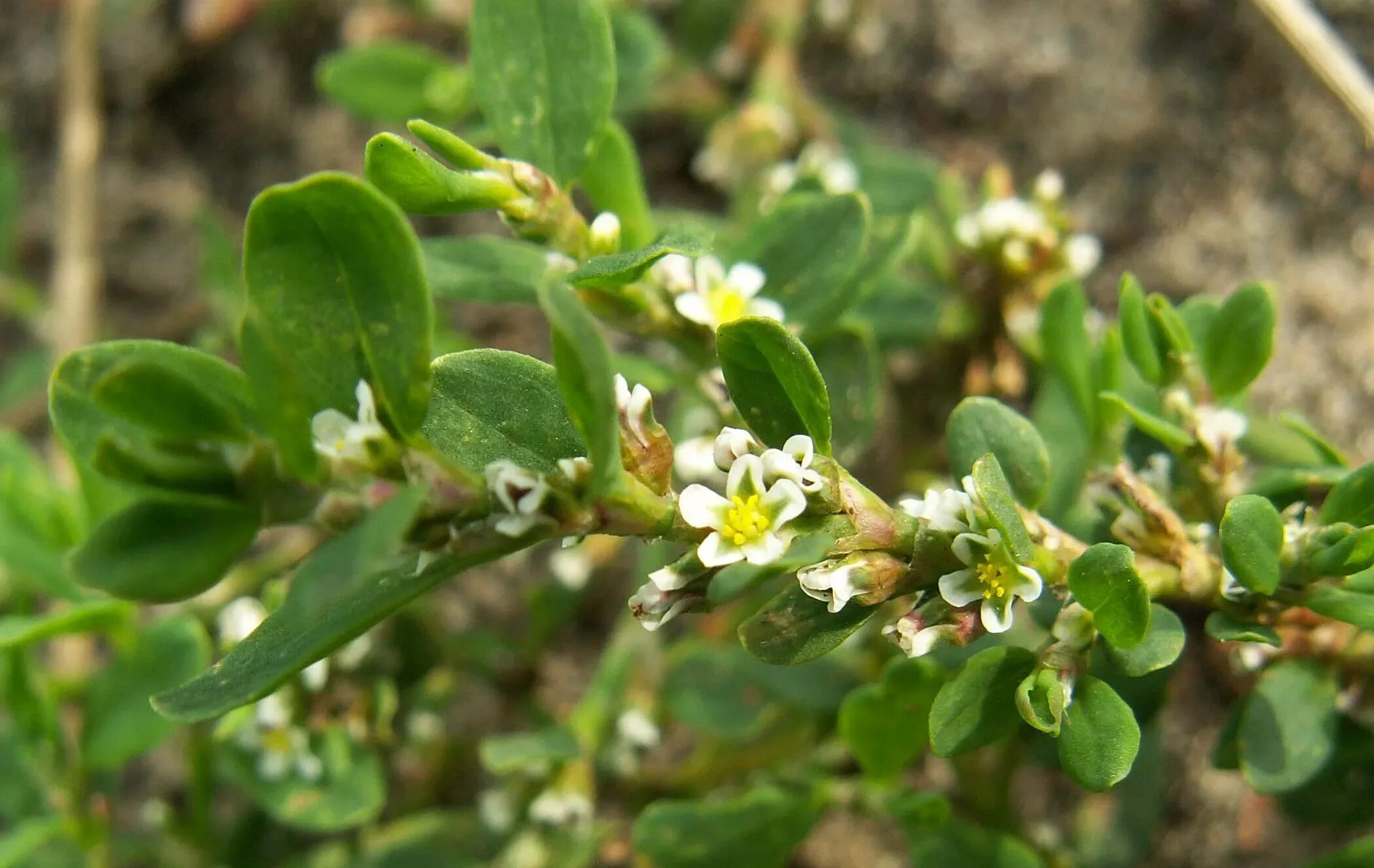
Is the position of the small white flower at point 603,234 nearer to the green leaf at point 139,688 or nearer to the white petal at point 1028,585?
the white petal at point 1028,585

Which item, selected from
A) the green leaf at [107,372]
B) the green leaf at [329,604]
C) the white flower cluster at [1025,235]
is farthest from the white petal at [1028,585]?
the white flower cluster at [1025,235]

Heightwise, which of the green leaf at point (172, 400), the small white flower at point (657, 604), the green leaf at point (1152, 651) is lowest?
the green leaf at point (1152, 651)

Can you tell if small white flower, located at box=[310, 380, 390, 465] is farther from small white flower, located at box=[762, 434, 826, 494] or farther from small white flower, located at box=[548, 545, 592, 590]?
small white flower, located at box=[548, 545, 592, 590]

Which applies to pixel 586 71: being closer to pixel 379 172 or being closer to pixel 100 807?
pixel 379 172

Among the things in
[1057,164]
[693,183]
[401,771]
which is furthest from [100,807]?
[1057,164]

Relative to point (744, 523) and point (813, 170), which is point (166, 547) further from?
point (813, 170)

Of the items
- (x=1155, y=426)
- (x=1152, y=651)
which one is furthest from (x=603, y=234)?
(x=1152, y=651)
